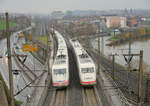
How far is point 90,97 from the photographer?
9188mm

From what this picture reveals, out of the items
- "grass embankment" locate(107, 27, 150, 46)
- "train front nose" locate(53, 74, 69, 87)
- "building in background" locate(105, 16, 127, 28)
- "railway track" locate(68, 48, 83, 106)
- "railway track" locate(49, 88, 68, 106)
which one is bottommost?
"railway track" locate(49, 88, 68, 106)

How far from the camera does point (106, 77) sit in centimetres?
1202

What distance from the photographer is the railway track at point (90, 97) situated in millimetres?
8398

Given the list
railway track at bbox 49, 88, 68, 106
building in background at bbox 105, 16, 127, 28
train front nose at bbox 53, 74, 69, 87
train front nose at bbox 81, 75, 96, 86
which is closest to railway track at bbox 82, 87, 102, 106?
train front nose at bbox 81, 75, 96, 86

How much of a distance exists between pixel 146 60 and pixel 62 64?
35.0ft

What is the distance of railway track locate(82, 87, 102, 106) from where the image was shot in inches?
331

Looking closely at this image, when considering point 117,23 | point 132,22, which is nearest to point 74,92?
point 117,23

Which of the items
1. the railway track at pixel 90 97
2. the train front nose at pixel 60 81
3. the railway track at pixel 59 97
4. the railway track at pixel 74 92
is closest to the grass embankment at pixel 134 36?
the railway track at pixel 74 92

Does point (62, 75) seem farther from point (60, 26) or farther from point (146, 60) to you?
point (60, 26)

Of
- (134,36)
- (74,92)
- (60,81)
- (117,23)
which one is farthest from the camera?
(134,36)

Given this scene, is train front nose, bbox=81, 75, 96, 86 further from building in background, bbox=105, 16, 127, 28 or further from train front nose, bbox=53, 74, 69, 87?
building in background, bbox=105, 16, 127, 28

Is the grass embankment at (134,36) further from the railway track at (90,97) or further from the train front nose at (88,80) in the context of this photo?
the train front nose at (88,80)

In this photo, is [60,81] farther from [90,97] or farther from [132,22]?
[132,22]

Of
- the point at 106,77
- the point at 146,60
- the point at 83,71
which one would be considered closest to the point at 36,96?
the point at 83,71
